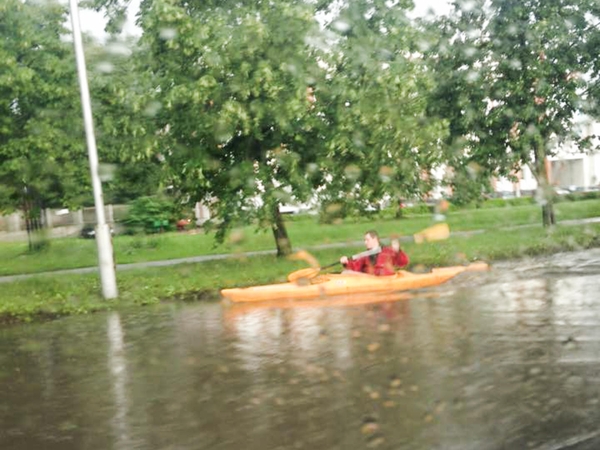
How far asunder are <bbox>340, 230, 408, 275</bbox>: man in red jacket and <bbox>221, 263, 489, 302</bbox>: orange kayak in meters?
0.17

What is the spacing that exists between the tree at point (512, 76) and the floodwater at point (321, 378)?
1245cm

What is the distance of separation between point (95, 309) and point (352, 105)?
750 cm

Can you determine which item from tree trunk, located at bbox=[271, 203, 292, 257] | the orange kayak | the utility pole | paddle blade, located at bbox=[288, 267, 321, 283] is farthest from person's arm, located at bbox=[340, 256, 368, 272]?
tree trunk, located at bbox=[271, 203, 292, 257]

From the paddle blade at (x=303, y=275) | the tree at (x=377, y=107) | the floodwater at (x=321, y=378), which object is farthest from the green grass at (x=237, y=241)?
the floodwater at (x=321, y=378)

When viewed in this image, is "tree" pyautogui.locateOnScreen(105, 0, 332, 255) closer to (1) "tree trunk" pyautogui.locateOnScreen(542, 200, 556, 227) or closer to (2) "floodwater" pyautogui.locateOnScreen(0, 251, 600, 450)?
(2) "floodwater" pyautogui.locateOnScreen(0, 251, 600, 450)

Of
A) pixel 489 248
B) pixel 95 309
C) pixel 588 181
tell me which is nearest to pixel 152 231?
pixel 489 248

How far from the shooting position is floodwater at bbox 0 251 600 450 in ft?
20.2

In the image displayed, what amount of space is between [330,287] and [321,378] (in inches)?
281

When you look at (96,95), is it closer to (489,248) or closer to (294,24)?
(294,24)

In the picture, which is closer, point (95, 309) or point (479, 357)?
point (479, 357)

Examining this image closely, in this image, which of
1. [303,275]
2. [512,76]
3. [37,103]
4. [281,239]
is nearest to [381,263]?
[303,275]

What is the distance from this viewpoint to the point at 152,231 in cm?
3944

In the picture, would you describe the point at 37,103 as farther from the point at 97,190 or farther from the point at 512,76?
the point at 512,76

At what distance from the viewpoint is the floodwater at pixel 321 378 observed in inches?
243
